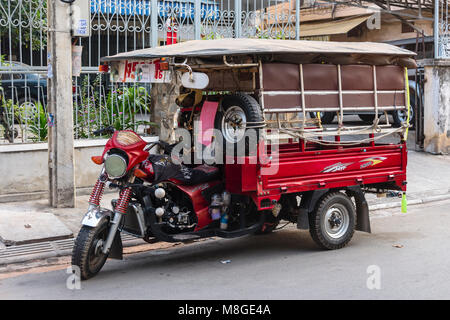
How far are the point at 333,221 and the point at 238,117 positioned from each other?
5.34 ft

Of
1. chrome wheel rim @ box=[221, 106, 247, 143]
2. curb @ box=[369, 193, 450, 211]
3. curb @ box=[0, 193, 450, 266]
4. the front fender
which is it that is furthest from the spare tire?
curb @ box=[369, 193, 450, 211]

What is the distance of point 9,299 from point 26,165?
13.4ft

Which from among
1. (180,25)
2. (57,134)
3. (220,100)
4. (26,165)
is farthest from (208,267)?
(180,25)

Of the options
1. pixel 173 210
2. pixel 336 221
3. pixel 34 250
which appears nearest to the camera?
pixel 173 210

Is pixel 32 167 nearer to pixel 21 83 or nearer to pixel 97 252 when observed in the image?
pixel 21 83

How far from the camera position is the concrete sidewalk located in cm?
702

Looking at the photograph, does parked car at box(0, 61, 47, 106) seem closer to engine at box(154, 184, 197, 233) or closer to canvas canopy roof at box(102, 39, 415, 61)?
canvas canopy roof at box(102, 39, 415, 61)

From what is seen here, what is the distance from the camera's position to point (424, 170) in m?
12.1

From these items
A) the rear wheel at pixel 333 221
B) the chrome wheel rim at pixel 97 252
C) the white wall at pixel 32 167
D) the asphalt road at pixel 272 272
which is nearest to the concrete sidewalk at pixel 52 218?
the white wall at pixel 32 167

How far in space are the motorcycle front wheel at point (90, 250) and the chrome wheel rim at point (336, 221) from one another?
2.45 metres

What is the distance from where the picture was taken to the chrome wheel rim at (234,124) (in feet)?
20.8

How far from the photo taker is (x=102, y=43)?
998 cm

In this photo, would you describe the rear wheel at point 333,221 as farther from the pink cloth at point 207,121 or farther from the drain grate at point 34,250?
the drain grate at point 34,250

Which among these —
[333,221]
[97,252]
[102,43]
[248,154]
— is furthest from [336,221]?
[102,43]
